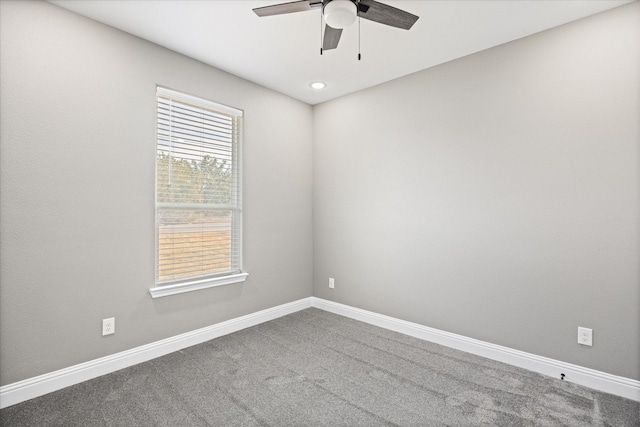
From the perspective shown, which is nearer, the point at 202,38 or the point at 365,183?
the point at 202,38

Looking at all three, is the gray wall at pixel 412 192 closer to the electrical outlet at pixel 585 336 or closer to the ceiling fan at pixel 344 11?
the electrical outlet at pixel 585 336

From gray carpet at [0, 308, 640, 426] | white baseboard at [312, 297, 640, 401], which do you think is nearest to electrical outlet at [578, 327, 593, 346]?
white baseboard at [312, 297, 640, 401]

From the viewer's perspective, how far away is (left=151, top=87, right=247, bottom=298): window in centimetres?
285

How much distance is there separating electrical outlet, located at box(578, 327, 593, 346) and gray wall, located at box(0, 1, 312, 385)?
3.01m

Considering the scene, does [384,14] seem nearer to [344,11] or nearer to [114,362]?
[344,11]

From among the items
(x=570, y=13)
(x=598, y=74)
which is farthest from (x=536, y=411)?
(x=570, y=13)

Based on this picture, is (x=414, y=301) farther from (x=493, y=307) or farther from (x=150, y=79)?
(x=150, y=79)

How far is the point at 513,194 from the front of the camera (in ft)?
8.69

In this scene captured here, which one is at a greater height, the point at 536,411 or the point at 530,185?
the point at 530,185

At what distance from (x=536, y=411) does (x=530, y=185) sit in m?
1.57

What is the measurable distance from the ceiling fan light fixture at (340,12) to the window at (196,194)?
1775 mm

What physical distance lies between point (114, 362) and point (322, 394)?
1.61 m

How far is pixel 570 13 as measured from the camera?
2270mm

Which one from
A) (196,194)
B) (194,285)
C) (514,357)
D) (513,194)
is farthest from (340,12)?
(514,357)
